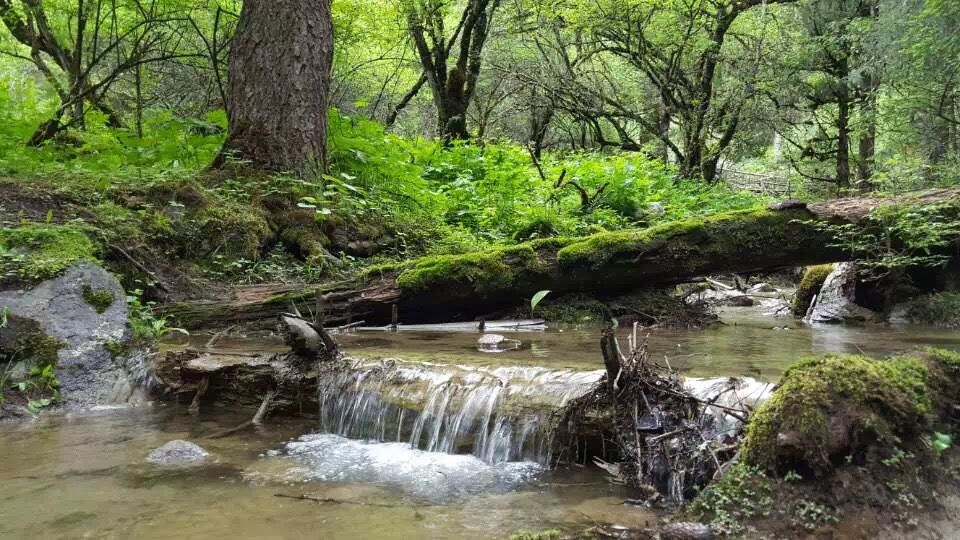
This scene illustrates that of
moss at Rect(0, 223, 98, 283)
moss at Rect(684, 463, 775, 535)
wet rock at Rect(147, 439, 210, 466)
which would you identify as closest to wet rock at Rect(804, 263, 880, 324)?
moss at Rect(684, 463, 775, 535)

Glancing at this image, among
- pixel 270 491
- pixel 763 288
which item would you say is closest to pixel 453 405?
pixel 270 491

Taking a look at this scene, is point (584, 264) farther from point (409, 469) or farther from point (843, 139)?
point (843, 139)

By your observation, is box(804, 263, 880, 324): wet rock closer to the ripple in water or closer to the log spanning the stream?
the log spanning the stream

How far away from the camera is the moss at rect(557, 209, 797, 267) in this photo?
670cm

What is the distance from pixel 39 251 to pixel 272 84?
3793mm

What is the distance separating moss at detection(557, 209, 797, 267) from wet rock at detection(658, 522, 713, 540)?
4303mm

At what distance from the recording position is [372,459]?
3.91 metres

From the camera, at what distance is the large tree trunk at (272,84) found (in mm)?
8312

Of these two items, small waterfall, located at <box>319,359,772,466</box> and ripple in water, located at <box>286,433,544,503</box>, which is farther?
small waterfall, located at <box>319,359,772,466</box>

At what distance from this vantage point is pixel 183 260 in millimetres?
7086

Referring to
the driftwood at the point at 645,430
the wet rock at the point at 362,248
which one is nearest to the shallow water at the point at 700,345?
the driftwood at the point at 645,430

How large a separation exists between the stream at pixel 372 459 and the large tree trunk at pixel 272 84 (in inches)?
141

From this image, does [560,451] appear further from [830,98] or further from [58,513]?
[830,98]

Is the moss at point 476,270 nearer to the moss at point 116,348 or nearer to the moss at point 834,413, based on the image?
the moss at point 116,348
